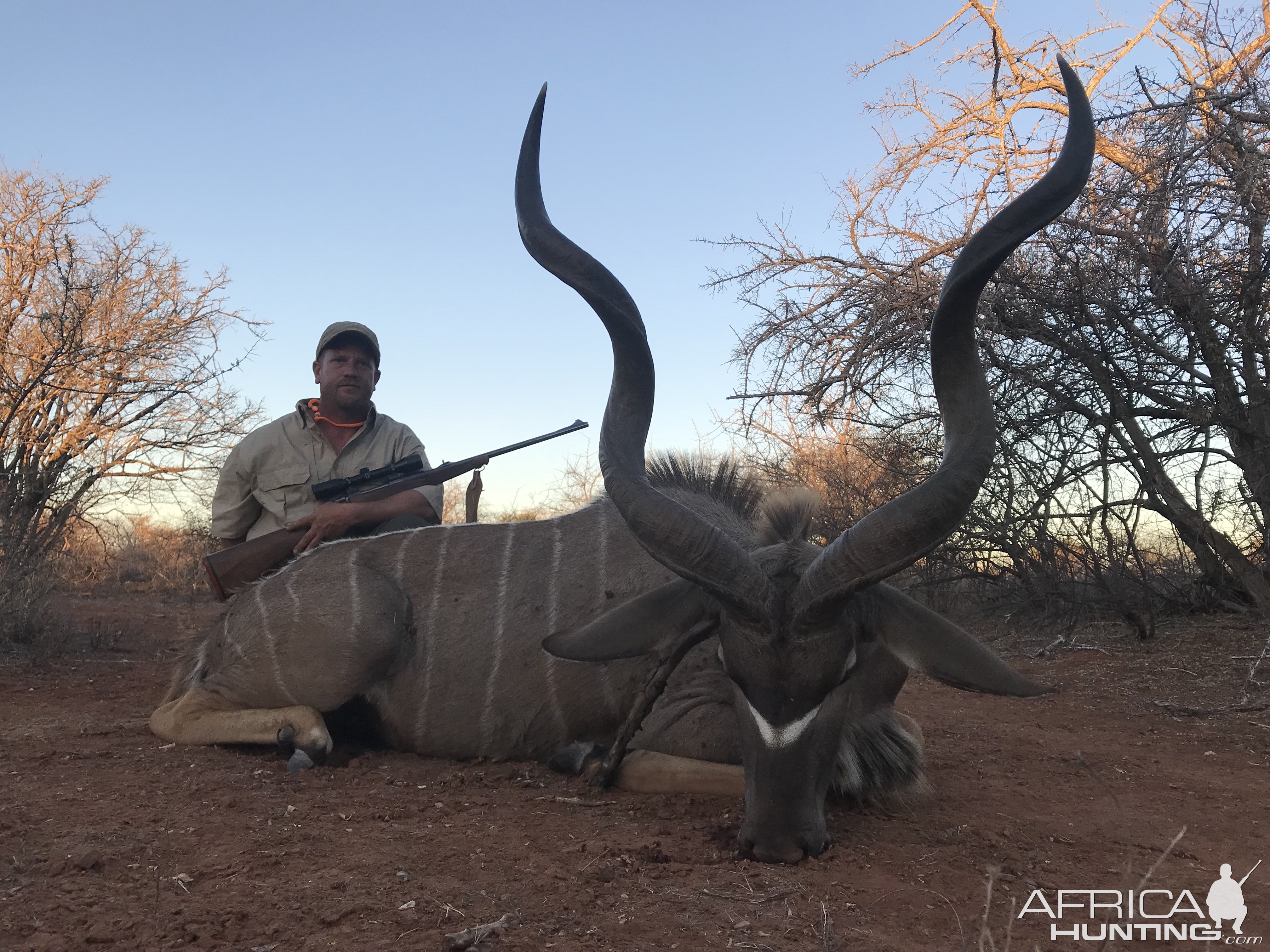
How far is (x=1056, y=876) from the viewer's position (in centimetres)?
226

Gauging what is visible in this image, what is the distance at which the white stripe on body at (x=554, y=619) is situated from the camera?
3422 mm

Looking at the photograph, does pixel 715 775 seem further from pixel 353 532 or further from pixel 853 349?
pixel 853 349

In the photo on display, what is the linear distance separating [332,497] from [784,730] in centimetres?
Answer: 278

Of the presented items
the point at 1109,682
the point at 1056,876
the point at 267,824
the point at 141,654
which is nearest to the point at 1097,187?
the point at 1109,682

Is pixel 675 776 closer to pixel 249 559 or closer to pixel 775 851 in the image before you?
pixel 775 851

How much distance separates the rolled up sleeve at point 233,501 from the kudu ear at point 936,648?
10.8ft

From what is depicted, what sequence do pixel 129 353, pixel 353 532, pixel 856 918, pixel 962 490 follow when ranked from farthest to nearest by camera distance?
pixel 129 353, pixel 353 532, pixel 962 490, pixel 856 918

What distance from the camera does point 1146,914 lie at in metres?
2.05

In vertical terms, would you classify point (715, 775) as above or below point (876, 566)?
below

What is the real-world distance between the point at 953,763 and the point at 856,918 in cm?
169

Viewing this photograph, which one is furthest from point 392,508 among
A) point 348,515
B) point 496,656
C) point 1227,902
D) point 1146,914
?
point 1227,902

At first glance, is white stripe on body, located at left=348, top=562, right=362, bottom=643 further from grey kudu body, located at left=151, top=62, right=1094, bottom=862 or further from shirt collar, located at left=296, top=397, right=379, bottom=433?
shirt collar, located at left=296, top=397, right=379, bottom=433

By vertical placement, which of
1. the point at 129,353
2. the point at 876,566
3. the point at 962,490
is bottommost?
the point at 876,566

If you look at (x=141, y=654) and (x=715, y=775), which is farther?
(x=141, y=654)
